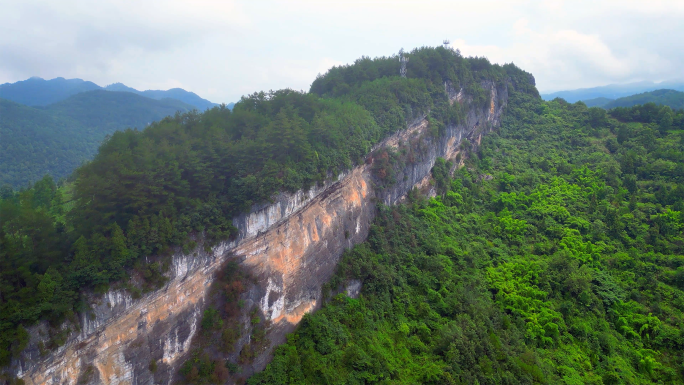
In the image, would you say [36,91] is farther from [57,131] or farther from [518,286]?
[518,286]

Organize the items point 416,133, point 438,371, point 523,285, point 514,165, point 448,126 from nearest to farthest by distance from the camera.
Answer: point 438,371 < point 523,285 < point 416,133 < point 448,126 < point 514,165

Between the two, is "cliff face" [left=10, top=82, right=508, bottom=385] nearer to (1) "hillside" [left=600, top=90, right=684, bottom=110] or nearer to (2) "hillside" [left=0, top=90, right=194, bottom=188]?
(2) "hillside" [left=0, top=90, right=194, bottom=188]

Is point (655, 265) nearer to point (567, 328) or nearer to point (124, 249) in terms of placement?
point (567, 328)

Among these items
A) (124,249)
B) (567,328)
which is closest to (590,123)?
(567,328)

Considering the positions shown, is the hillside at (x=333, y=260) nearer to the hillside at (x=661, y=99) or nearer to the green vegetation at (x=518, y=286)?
the green vegetation at (x=518, y=286)

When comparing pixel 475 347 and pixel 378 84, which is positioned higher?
pixel 378 84

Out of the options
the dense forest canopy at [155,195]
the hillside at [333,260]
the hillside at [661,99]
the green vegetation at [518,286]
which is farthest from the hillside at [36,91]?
the hillside at [661,99]

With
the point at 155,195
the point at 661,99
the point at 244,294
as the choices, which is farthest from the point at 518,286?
the point at 661,99

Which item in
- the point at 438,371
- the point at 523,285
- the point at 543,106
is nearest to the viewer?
the point at 438,371
